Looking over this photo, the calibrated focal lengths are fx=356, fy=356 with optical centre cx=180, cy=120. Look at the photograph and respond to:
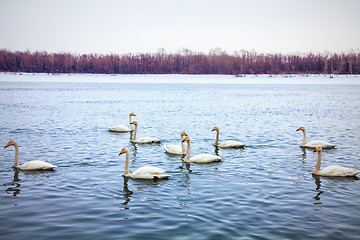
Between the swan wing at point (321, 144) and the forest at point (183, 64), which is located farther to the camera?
the forest at point (183, 64)

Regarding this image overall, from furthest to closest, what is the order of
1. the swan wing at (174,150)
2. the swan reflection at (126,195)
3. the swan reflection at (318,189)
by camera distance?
1. the swan wing at (174,150)
2. the swan reflection at (318,189)
3. the swan reflection at (126,195)

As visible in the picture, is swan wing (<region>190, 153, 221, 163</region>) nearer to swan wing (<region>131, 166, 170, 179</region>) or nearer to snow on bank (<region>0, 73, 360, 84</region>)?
swan wing (<region>131, 166, 170, 179</region>)

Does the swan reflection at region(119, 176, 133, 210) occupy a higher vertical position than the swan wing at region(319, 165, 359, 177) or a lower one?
lower

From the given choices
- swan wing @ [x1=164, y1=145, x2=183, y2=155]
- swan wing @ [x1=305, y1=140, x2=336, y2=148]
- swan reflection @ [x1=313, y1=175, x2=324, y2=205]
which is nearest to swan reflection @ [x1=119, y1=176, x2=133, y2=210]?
swan wing @ [x1=164, y1=145, x2=183, y2=155]

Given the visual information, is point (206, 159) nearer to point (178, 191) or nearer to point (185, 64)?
point (178, 191)

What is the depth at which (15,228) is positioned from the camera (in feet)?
20.9

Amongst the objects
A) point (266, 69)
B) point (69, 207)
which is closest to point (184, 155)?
point (69, 207)

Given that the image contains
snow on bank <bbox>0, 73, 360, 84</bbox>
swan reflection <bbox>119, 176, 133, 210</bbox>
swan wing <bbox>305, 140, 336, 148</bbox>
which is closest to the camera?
swan reflection <bbox>119, 176, 133, 210</bbox>

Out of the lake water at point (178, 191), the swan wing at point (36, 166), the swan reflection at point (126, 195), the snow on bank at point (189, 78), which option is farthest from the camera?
the snow on bank at point (189, 78)

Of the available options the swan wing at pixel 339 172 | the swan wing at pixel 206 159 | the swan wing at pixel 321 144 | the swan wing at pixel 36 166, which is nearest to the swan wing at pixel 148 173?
the swan wing at pixel 206 159

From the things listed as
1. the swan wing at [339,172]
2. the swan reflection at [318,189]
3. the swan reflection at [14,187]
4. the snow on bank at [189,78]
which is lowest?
the swan reflection at [318,189]

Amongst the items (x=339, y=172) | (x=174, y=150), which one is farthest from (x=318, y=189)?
(x=174, y=150)

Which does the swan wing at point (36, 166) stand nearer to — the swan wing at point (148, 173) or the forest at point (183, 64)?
the swan wing at point (148, 173)

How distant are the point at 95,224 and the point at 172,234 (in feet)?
4.83
